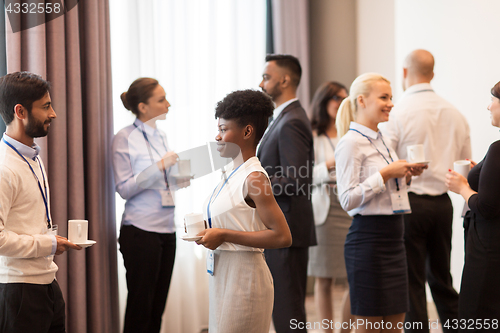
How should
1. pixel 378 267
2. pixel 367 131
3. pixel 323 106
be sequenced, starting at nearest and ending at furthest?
pixel 378 267
pixel 367 131
pixel 323 106

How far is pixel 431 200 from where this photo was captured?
2756 millimetres

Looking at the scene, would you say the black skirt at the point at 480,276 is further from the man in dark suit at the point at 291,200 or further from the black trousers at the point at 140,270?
the black trousers at the point at 140,270

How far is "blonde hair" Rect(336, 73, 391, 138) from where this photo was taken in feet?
7.78

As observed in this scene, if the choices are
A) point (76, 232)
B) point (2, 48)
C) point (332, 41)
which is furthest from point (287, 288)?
point (332, 41)

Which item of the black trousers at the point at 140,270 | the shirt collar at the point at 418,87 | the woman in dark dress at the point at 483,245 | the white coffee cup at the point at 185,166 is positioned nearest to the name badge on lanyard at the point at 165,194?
the black trousers at the point at 140,270

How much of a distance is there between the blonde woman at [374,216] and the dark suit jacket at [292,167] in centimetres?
23

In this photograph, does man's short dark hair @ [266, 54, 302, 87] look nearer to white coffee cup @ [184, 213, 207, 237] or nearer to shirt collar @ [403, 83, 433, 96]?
shirt collar @ [403, 83, 433, 96]

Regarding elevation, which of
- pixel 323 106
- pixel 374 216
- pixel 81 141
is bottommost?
pixel 374 216

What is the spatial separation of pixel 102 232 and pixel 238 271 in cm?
119

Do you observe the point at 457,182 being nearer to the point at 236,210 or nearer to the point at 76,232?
the point at 236,210

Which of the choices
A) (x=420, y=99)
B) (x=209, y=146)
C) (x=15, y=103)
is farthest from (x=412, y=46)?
(x=15, y=103)

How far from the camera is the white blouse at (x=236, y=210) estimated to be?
1.59 metres

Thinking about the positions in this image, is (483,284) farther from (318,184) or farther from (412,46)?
(412,46)

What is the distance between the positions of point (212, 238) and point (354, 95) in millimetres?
1281
